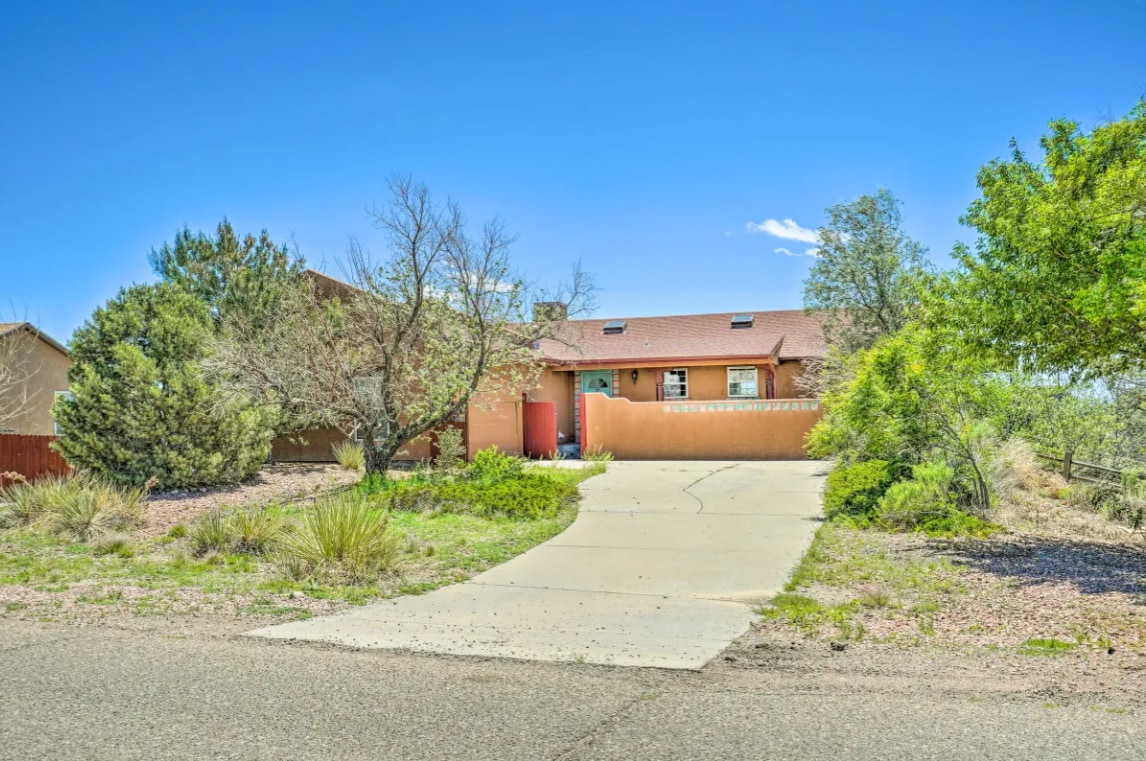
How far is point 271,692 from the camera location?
17.6ft

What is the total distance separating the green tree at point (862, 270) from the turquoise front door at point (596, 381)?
7.76 meters

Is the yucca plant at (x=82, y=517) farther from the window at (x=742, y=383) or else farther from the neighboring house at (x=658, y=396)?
the window at (x=742, y=383)

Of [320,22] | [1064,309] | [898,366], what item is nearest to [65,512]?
[320,22]

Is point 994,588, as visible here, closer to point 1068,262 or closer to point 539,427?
point 1068,262

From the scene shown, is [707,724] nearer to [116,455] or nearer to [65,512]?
[65,512]

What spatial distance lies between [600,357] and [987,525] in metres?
19.1

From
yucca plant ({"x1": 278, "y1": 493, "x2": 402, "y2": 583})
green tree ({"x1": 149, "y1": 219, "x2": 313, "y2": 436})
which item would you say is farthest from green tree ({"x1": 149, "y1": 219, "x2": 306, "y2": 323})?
yucca plant ({"x1": 278, "y1": 493, "x2": 402, "y2": 583})

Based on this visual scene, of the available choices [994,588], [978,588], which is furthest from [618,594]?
[994,588]

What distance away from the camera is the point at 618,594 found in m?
8.43

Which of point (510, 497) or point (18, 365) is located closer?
point (510, 497)

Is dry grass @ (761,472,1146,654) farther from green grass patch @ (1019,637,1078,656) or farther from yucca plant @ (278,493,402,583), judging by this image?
yucca plant @ (278,493,402,583)

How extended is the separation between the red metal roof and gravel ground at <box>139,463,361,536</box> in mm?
9058

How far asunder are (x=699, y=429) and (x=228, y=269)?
13.8 m

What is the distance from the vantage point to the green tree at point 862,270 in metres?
23.5
